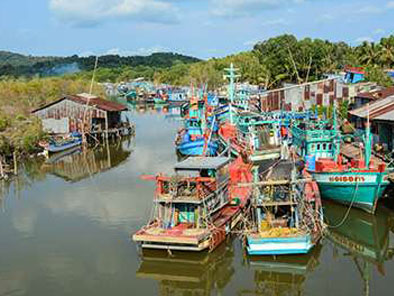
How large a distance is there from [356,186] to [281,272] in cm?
605

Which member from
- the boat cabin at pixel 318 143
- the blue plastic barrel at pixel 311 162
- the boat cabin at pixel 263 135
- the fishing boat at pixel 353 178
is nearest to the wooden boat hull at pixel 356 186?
the fishing boat at pixel 353 178

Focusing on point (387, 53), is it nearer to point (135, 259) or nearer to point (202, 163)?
point (202, 163)

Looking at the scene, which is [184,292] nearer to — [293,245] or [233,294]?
[233,294]

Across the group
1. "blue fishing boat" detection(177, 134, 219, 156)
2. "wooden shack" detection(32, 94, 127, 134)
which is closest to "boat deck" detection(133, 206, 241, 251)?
"blue fishing boat" detection(177, 134, 219, 156)

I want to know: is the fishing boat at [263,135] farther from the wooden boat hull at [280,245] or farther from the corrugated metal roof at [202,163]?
the wooden boat hull at [280,245]

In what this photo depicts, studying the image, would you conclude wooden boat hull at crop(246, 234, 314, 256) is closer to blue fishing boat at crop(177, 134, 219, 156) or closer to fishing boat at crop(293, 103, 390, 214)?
fishing boat at crop(293, 103, 390, 214)

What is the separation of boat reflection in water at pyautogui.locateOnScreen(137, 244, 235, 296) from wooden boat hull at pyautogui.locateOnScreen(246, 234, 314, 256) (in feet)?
3.56

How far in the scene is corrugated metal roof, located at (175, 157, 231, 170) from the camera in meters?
17.3

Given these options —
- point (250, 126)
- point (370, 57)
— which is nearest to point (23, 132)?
point (250, 126)

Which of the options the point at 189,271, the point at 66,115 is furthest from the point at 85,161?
the point at 189,271

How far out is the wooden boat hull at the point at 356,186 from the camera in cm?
1922

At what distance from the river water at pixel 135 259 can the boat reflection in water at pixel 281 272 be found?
3 cm

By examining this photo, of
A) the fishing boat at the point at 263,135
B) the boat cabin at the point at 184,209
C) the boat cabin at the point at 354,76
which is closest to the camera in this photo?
the boat cabin at the point at 184,209

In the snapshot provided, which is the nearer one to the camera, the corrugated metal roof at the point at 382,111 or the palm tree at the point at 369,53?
the corrugated metal roof at the point at 382,111
